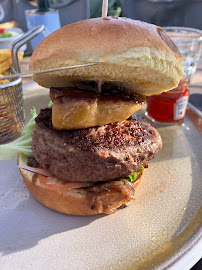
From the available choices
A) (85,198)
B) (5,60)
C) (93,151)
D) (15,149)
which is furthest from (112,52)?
(5,60)

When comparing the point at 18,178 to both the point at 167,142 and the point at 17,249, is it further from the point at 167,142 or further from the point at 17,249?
→ the point at 167,142

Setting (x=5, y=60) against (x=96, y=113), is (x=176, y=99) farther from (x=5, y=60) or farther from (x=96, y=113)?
(x=5, y=60)

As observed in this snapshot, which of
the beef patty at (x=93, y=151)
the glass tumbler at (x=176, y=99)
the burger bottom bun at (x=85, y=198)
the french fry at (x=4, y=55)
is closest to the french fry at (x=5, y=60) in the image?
the french fry at (x=4, y=55)

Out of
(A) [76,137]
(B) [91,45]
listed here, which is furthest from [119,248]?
(B) [91,45]

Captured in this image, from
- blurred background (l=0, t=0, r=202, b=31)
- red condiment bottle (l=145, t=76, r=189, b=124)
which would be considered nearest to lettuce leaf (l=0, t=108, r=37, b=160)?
red condiment bottle (l=145, t=76, r=189, b=124)

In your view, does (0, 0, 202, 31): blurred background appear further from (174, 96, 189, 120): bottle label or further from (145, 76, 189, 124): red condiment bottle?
(174, 96, 189, 120): bottle label

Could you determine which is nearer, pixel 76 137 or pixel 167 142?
pixel 76 137

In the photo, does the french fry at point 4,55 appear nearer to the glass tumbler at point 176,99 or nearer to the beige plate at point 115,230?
the beige plate at point 115,230
